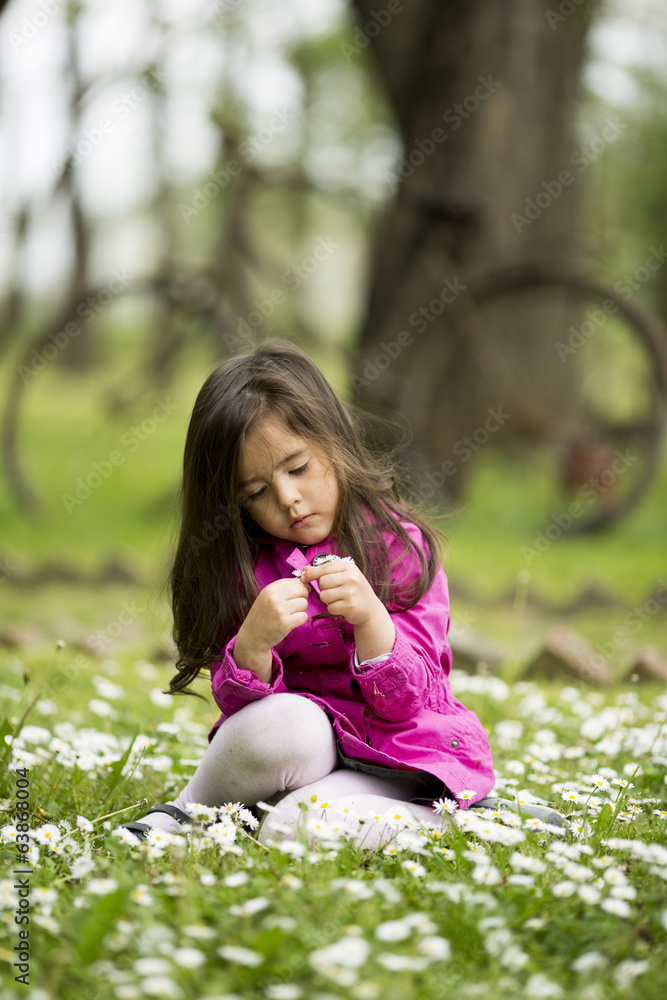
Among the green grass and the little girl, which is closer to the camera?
the green grass

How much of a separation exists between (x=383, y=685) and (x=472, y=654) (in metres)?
1.85

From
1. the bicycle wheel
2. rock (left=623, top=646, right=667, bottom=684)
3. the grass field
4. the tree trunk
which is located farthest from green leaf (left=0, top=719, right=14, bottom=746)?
the bicycle wheel

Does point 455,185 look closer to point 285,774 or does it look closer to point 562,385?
point 562,385

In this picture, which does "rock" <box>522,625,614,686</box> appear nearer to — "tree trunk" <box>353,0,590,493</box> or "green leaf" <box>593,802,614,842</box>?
"green leaf" <box>593,802,614,842</box>

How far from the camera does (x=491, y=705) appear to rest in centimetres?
312

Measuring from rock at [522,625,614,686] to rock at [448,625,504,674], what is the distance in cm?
13

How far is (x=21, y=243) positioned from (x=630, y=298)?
5.77 m

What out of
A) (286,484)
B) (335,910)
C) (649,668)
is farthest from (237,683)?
(649,668)

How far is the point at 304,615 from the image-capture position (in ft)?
6.03

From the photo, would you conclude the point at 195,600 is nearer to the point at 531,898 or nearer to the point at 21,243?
the point at 531,898

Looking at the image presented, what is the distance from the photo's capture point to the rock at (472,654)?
3.70 m

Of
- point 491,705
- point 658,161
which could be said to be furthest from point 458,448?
point 658,161

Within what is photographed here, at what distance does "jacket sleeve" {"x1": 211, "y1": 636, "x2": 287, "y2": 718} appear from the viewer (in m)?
1.93

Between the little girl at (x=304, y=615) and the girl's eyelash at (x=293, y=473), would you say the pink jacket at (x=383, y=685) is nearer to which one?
the little girl at (x=304, y=615)
